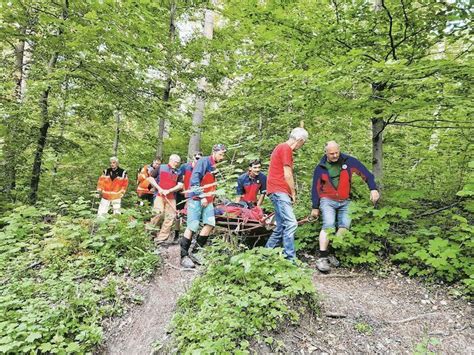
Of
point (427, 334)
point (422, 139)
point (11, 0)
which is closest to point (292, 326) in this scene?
point (427, 334)

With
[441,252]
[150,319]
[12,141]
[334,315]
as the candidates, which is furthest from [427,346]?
[12,141]

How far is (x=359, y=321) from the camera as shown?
3.74 metres

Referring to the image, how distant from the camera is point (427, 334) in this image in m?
3.57

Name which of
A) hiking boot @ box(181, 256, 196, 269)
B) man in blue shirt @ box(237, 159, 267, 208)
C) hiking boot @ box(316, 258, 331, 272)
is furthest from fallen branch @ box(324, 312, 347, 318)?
man in blue shirt @ box(237, 159, 267, 208)

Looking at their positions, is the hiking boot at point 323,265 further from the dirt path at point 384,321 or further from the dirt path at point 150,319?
the dirt path at point 150,319

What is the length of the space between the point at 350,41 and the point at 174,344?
17.3 ft

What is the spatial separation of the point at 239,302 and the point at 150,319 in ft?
5.35

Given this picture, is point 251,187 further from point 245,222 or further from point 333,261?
point 333,261

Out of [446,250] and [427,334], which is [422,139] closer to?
[446,250]

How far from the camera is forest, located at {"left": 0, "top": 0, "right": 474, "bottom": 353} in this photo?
3.61 metres

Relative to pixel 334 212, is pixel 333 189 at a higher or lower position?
higher

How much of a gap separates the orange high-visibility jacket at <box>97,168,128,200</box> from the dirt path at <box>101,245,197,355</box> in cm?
391

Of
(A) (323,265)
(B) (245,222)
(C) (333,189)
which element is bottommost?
(A) (323,265)

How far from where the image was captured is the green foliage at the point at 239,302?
306cm
